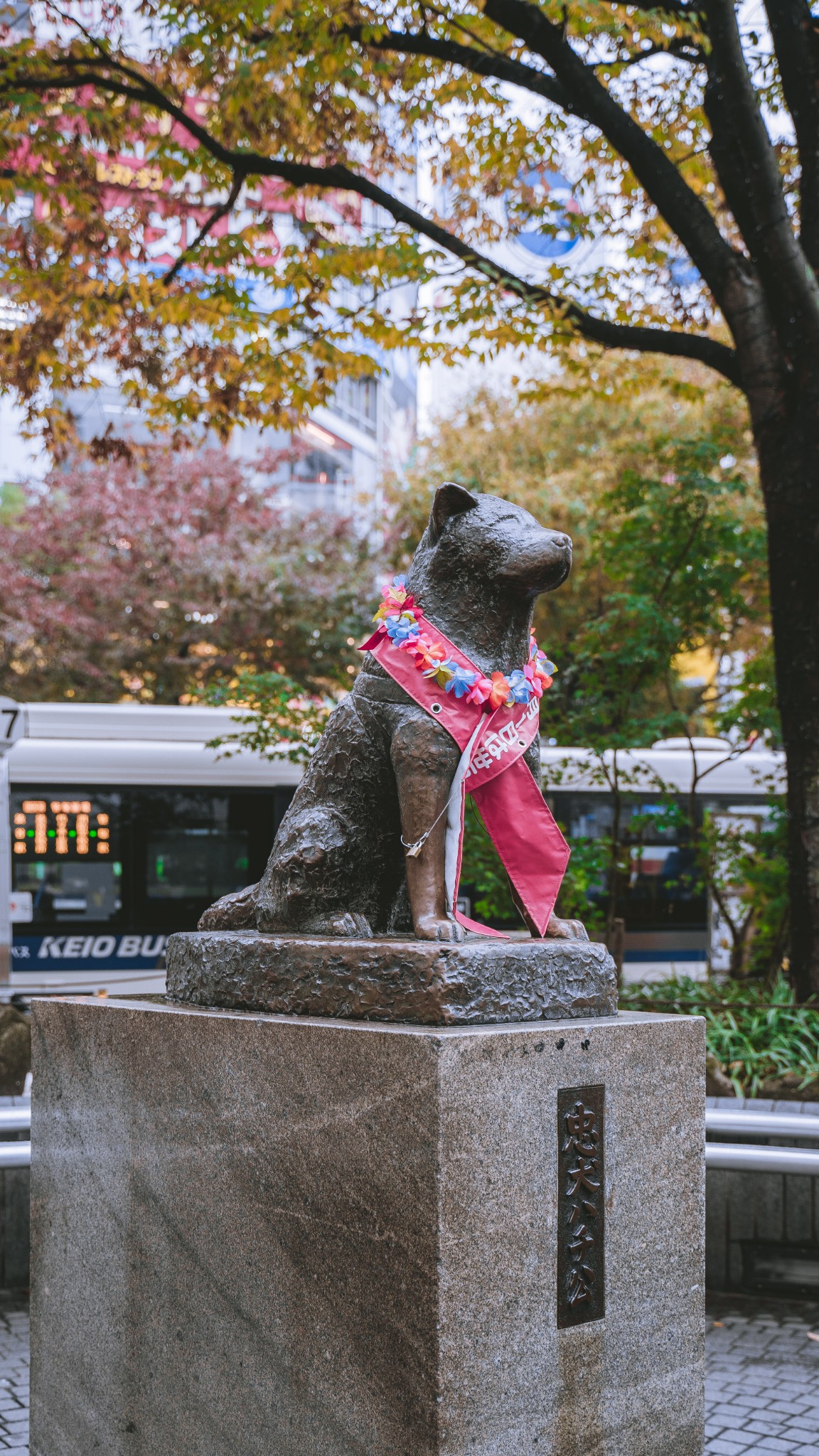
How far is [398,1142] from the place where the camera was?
239 centimetres

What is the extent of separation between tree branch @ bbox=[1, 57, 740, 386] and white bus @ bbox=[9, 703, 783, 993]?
571 centimetres

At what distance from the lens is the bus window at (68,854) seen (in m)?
13.7

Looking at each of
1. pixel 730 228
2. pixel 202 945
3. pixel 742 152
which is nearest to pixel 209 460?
pixel 730 228

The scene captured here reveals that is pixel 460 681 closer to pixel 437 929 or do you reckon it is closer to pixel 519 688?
pixel 519 688

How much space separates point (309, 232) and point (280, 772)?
6855 millimetres

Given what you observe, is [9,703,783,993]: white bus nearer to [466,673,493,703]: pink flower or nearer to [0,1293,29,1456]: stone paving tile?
[0,1293,29,1456]: stone paving tile

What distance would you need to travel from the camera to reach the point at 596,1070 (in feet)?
8.52

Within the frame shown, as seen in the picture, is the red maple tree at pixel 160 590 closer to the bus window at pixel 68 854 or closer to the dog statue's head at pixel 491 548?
the bus window at pixel 68 854

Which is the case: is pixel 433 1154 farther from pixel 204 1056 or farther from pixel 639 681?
pixel 639 681

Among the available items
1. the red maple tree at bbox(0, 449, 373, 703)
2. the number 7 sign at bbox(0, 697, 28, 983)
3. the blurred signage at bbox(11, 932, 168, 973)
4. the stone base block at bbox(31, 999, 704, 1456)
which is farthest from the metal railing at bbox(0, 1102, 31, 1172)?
the red maple tree at bbox(0, 449, 373, 703)

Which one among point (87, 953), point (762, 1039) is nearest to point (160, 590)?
point (87, 953)

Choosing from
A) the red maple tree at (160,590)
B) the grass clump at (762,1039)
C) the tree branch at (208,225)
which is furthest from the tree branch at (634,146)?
the red maple tree at (160,590)

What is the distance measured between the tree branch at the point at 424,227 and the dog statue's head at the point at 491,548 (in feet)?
17.5

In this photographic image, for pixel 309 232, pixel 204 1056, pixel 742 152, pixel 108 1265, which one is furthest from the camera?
pixel 309 232
